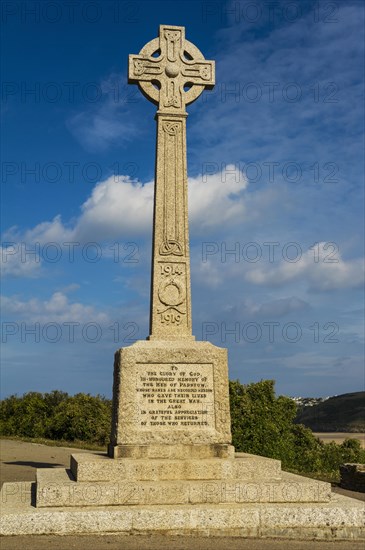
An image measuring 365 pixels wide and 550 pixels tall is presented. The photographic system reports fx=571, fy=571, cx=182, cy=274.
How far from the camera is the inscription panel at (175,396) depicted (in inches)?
305

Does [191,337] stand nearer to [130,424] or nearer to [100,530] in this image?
[130,424]

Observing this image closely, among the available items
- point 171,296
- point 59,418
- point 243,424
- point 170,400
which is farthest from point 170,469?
point 59,418

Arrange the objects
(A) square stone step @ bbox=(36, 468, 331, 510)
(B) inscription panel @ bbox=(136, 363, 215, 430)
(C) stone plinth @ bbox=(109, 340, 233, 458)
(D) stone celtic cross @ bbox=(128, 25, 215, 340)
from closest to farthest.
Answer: (A) square stone step @ bbox=(36, 468, 331, 510) → (C) stone plinth @ bbox=(109, 340, 233, 458) → (B) inscription panel @ bbox=(136, 363, 215, 430) → (D) stone celtic cross @ bbox=(128, 25, 215, 340)

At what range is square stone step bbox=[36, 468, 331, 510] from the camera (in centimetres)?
660

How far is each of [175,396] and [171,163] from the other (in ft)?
11.9

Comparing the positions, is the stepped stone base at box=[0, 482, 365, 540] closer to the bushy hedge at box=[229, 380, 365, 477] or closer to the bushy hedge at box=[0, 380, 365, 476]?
the bushy hedge at box=[0, 380, 365, 476]

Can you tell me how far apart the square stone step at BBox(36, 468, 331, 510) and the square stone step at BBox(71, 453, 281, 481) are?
0.47 feet

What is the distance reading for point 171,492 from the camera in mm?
6766

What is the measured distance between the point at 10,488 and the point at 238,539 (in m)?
3.35

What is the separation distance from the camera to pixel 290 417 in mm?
21547

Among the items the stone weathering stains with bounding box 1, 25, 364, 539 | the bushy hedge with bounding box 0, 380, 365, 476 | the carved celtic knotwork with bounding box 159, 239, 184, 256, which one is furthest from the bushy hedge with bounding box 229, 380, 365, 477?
the carved celtic knotwork with bounding box 159, 239, 184, 256

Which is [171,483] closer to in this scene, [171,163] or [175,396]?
[175,396]

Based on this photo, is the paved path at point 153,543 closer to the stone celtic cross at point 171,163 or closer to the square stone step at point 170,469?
the square stone step at point 170,469

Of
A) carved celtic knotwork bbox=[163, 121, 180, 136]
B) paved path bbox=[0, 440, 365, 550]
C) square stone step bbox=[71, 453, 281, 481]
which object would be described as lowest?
paved path bbox=[0, 440, 365, 550]
